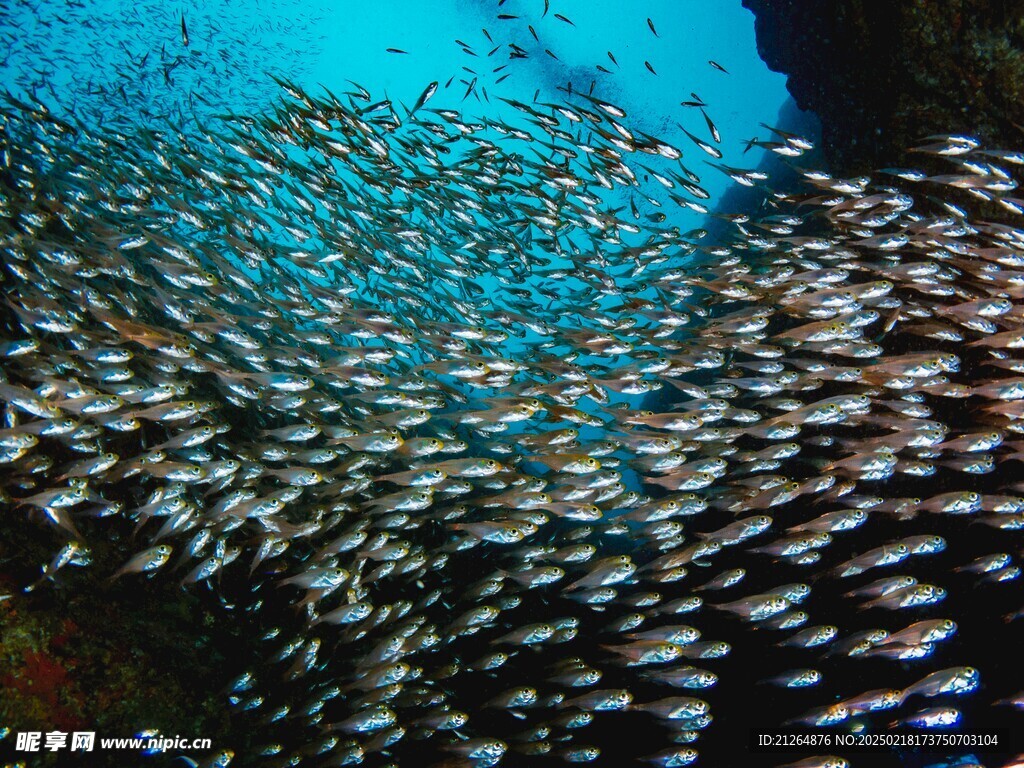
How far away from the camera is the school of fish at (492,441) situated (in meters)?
5.56

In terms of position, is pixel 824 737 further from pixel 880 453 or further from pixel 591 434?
pixel 591 434

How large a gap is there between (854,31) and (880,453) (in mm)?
7091

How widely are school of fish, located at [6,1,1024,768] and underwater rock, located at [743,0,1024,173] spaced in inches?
23.0

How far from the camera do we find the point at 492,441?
286 inches

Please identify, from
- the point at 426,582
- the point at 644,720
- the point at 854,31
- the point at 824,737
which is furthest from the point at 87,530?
the point at 854,31

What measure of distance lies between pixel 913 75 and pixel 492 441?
8171 mm

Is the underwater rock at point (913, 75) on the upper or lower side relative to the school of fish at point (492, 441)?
upper

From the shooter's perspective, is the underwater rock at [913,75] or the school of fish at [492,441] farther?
the underwater rock at [913,75]

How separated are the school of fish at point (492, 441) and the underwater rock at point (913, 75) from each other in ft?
1.92

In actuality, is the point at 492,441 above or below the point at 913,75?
below

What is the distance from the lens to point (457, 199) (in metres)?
7.87

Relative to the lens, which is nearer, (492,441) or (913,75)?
(492,441)

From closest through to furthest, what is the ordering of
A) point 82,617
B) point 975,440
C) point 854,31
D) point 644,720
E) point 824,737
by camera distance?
point 82,617 < point 975,440 < point 824,737 < point 644,720 < point 854,31

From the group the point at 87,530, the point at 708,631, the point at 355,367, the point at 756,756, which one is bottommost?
the point at 756,756
